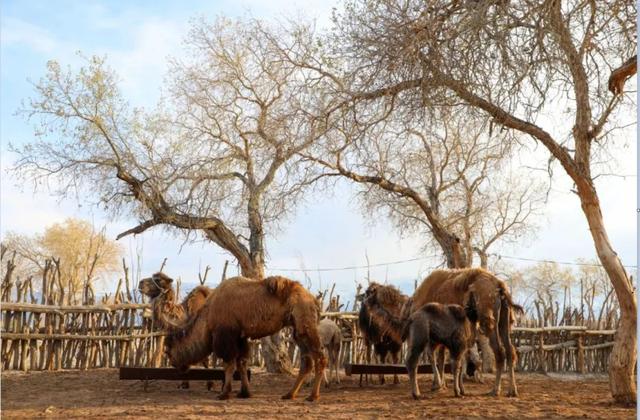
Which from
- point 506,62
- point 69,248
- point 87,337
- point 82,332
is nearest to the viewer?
point 506,62

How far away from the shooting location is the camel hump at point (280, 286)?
10602 millimetres

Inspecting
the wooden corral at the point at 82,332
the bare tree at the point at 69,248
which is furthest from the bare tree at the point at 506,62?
the bare tree at the point at 69,248

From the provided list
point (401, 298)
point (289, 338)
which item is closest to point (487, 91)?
point (401, 298)

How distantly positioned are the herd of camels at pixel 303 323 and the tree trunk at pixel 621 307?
1597 millimetres

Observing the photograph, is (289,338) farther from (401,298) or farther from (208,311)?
(208,311)

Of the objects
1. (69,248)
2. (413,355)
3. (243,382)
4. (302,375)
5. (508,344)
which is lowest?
(243,382)

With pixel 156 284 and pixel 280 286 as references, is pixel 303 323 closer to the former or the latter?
pixel 280 286

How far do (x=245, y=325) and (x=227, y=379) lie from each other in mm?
809

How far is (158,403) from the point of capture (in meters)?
9.72

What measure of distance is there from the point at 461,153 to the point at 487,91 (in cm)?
1210

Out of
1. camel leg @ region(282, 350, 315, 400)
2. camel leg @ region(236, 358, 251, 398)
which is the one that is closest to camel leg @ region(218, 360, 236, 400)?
camel leg @ region(236, 358, 251, 398)

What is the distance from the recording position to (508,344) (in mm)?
10961

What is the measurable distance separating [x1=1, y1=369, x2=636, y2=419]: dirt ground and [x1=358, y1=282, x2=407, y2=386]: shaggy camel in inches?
30.3

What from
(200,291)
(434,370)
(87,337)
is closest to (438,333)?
(434,370)
